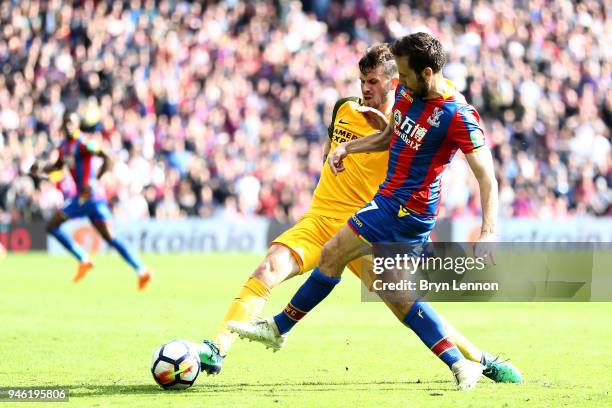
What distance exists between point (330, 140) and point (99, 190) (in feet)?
30.5

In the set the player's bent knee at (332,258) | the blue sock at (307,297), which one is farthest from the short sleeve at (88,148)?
the player's bent knee at (332,258)

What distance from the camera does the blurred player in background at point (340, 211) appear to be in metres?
8.28

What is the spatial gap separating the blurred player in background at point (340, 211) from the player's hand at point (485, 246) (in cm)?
97

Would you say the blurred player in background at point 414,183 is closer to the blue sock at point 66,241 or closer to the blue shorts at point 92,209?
the blue shorts at point 92,209

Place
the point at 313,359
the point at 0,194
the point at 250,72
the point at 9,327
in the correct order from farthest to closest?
1. the point at 250,72
2. the point at 0,194
3. the point at 9,327
4. the point at 313,359

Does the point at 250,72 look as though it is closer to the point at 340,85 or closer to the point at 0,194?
the point at 340,85

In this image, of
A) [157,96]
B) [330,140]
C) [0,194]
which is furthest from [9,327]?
[157,96]

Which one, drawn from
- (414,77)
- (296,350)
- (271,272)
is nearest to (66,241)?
(296,350)

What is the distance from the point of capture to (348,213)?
8875 millimetres

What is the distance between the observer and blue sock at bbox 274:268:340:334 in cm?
806

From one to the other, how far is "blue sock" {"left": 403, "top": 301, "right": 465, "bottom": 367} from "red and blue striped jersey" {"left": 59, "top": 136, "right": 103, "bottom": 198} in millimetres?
10433

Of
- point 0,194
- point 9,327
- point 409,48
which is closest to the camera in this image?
point 409,48

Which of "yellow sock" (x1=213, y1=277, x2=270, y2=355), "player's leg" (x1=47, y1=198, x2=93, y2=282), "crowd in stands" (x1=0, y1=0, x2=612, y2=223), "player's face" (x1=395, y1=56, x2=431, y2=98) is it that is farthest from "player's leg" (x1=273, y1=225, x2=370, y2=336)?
"crowd in stands" (x1=0, y1=0, x2=612, y2=223)

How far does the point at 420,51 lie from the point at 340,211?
6.04ft
